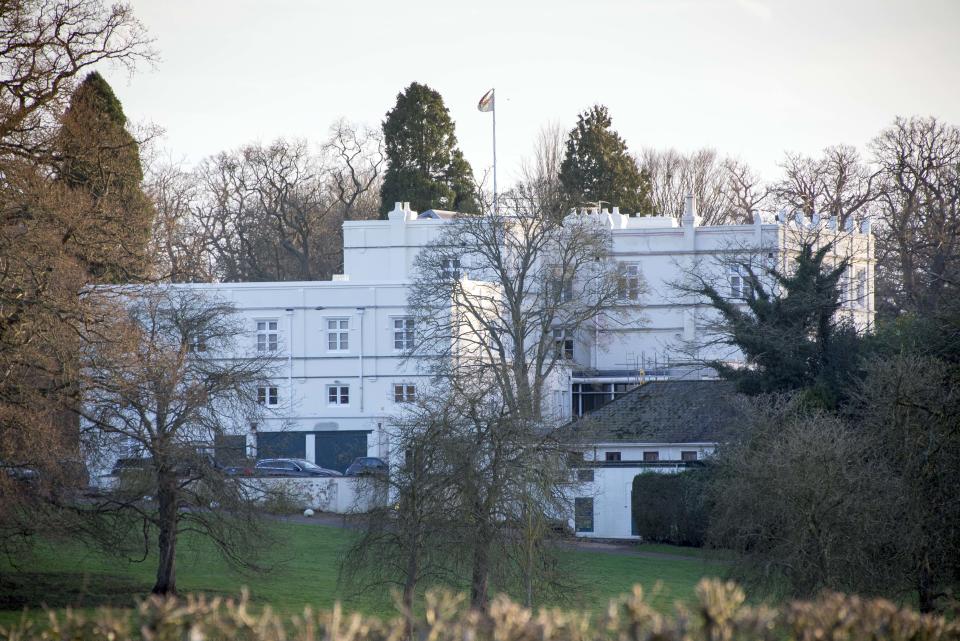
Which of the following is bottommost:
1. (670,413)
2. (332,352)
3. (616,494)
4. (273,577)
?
(273,577)

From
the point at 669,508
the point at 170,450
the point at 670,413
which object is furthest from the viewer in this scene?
the point at 670,413

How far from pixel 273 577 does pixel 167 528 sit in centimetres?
382

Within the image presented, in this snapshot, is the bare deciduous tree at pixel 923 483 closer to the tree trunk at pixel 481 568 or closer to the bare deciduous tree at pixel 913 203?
the tree trunk at pixel 481 568

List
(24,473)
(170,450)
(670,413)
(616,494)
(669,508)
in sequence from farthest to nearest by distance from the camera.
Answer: (670,413), (616,494), (669,508), (170,450), (24,473)

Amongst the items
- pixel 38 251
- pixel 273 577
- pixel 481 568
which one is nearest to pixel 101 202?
→ pixel 38 251

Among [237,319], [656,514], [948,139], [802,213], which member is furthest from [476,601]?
[802,213]

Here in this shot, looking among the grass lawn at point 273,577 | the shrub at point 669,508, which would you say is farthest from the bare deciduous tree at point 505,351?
the shrub at point 669,508

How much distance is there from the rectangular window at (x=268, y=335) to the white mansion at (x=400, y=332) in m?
0.05

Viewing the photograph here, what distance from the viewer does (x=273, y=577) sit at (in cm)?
2880

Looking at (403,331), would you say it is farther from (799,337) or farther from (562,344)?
(799,337)

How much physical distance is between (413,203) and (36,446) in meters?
47.3

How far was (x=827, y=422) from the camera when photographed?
76.4 feet

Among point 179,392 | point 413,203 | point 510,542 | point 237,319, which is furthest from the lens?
point 413,203

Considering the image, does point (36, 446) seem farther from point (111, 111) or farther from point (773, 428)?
point (111, 111)
